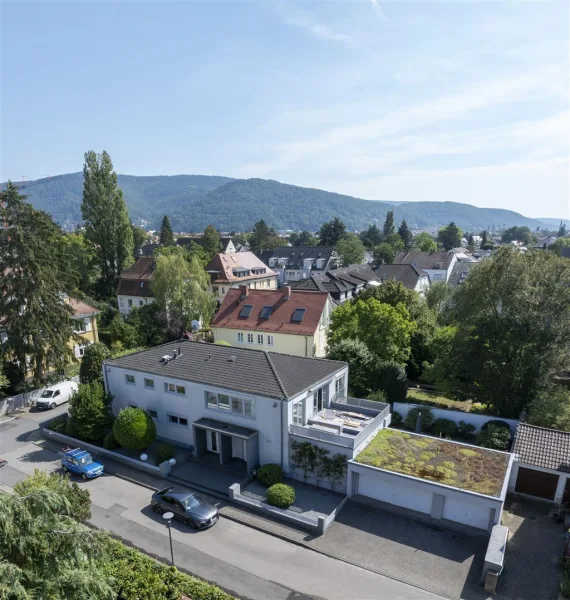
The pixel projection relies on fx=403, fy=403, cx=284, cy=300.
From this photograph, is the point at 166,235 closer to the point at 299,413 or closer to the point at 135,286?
the point at 135,286

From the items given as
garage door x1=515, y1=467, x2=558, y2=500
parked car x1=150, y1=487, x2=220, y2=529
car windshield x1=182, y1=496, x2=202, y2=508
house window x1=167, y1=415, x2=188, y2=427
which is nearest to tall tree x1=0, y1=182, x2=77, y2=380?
house window x1=167, y1=415, x2=188, y2=427

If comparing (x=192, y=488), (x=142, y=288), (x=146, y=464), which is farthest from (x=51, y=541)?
(x=142, y=288)

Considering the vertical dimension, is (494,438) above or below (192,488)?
above

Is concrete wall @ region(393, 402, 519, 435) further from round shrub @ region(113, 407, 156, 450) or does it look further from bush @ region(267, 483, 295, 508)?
round shrub @ region(113, 407, 156, 450)

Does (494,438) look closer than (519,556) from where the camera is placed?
No

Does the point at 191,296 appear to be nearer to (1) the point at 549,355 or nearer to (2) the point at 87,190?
(2) the point at 87,190

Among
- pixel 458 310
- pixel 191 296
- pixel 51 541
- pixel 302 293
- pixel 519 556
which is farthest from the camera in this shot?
pixel 191 296

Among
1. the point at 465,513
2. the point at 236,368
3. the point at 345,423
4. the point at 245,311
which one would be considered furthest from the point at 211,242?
the point at 465,513

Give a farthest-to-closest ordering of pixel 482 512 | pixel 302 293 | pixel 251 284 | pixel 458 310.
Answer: pixel 251 284 → pixel 302 293 → pixel 458 310 → pixel 482 512
